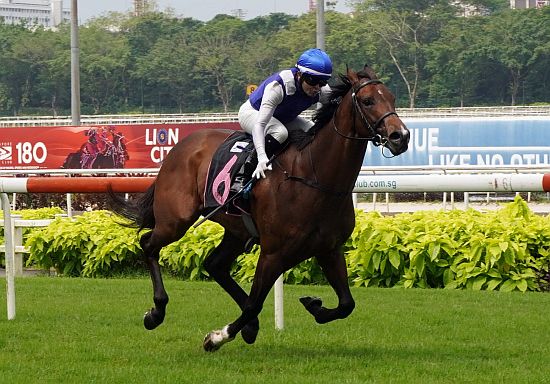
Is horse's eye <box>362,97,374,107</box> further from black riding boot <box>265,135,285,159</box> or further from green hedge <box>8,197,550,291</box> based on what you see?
green hedge <box>8,197,550,291</box>

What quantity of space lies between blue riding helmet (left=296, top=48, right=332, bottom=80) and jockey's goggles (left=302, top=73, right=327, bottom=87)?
0.07ft

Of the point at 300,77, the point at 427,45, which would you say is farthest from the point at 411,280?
the point at 427,45

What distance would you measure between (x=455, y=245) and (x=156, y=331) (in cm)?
325

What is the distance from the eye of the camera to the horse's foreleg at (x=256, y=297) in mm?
6297

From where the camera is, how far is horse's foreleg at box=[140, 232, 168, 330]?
6.96m

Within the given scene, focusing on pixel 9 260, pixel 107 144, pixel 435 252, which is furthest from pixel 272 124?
pixel 107 144

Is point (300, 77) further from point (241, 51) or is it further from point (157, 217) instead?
point (241, 51)

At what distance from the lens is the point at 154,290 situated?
7.07 metres

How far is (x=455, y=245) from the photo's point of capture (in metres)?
9.71

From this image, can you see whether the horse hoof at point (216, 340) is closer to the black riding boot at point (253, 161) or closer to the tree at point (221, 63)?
the black riding boot at point (253, 161)

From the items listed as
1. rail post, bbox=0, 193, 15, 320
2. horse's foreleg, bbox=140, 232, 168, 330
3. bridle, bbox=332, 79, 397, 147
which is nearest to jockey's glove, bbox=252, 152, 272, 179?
bridle, bbox=332, 79, 397, 147

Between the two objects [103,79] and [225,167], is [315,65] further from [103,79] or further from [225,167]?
[103,79]

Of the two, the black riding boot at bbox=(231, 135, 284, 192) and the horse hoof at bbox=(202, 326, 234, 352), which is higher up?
the black riding boot at bbox=(231, 135, 284, 192)

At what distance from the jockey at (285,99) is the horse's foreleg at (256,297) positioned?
1.65 ft
